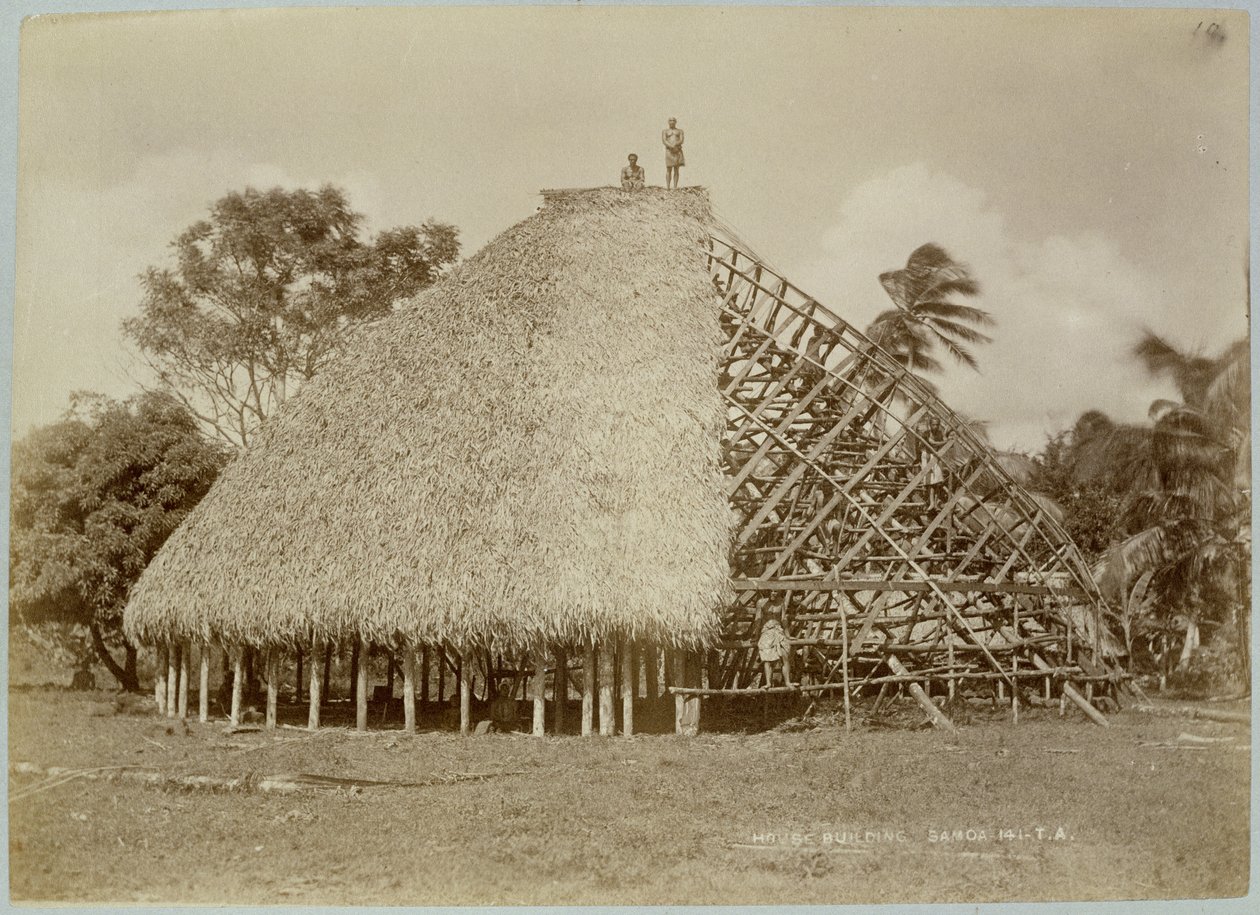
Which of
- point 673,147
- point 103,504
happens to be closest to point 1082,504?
point 673,147

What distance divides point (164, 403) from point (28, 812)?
38.9 ft

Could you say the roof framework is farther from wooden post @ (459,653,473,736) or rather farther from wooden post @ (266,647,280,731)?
wooden post @ (266,647,280,731)

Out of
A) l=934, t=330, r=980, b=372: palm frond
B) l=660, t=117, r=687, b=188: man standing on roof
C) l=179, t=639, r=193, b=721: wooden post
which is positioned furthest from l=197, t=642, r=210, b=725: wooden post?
l=934, t=330, r=980, b=372: palm frond

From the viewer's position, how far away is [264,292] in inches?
1050

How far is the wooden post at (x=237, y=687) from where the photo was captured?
1648 cm

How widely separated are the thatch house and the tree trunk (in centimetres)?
441

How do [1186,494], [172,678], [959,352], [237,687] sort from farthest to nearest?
1. [959,352]
2. [172,678]
3. [1186,494]
4. [237,687]

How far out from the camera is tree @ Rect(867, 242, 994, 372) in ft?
79.4

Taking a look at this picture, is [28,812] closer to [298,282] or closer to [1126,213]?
[1126,213]

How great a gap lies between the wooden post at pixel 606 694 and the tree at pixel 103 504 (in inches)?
403

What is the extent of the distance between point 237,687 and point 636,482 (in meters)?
6.64

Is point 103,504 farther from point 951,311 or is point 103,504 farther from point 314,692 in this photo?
point 951,311

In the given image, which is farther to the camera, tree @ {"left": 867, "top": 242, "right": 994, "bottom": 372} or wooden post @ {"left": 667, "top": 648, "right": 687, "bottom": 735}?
tree @ {"left": 867, "top": 242, "right": 994, "bottom": 372}

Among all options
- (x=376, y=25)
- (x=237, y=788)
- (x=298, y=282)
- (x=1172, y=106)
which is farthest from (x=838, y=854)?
(x=298, y=282)
